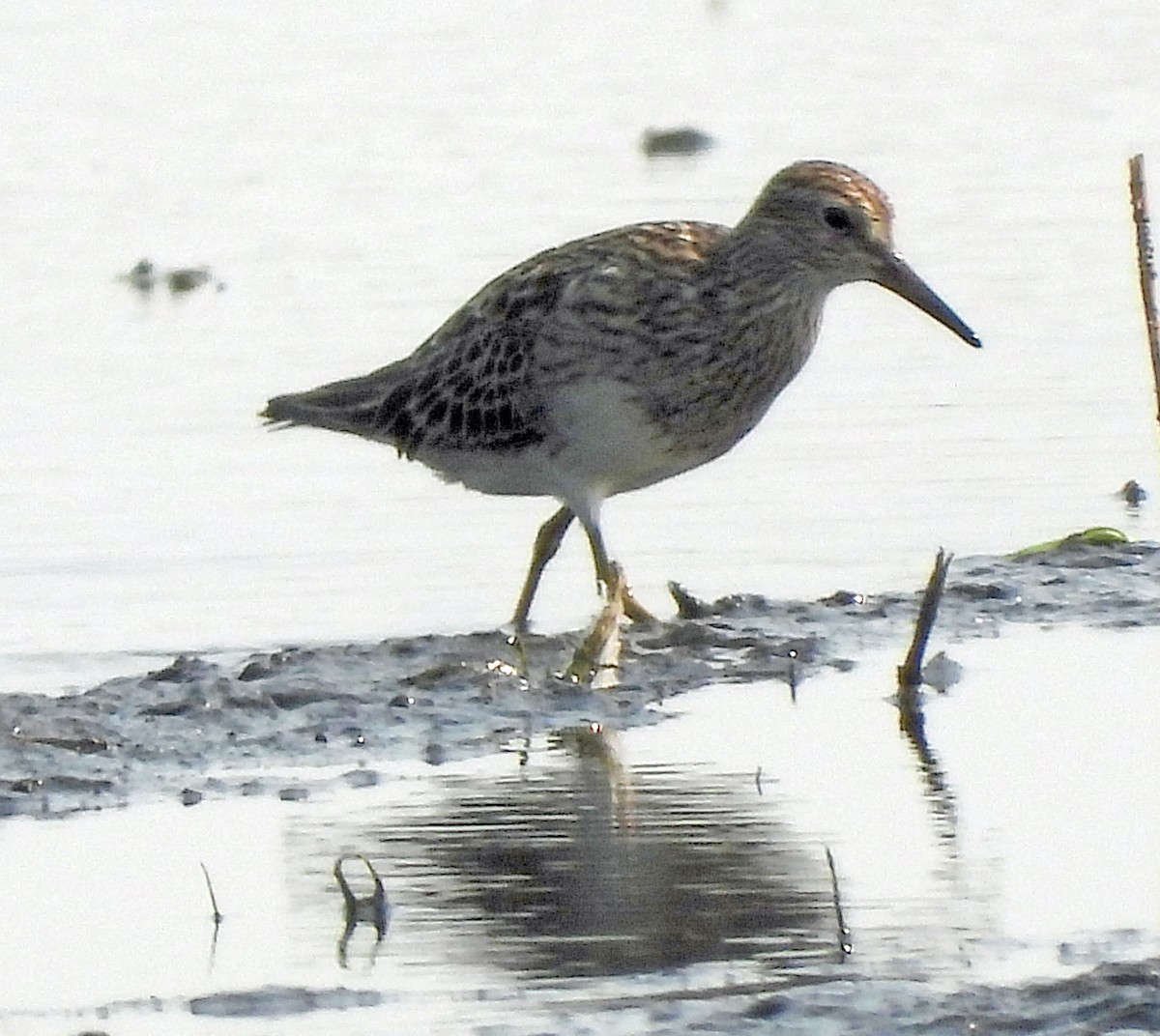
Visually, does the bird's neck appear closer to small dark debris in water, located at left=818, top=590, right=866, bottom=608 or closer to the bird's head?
the bird's head

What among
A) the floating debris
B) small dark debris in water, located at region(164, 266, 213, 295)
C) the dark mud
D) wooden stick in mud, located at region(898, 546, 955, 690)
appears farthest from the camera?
small dark debris in water, located at region(164, 266, 213, 295)

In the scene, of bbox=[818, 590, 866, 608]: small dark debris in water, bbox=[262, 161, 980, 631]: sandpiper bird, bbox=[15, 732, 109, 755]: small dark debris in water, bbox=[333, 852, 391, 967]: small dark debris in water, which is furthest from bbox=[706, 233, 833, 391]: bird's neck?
bbox=[333, 852, 391, 967]: small dark debris in water

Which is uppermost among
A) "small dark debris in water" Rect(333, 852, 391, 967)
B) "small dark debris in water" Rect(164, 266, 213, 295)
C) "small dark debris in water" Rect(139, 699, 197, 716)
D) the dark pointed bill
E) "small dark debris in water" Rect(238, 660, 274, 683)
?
"small dark debris in water" Rect(164, 266, 213, 295)

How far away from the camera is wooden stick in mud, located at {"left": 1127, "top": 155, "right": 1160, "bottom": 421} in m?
5.85

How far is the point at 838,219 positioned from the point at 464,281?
3.30 meters

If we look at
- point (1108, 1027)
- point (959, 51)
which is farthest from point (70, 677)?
point (959, 51)

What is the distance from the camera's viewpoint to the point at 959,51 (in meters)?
15.5

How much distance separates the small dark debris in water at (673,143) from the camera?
13.7 meters

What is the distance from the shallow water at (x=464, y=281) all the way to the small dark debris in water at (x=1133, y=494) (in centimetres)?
5

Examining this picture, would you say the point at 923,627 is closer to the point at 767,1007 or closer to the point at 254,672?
the point at 254,672

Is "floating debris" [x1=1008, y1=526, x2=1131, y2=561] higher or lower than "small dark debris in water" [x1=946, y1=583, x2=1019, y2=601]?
higher

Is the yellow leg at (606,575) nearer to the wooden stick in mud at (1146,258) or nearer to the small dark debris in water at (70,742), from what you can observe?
the small dark debris in water at (70,742)

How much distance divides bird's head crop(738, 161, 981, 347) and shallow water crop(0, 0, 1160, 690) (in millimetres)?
908

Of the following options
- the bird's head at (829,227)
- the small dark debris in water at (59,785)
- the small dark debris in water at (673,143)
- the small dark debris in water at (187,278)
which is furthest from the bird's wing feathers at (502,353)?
the small dark debris in water at (673,143)
